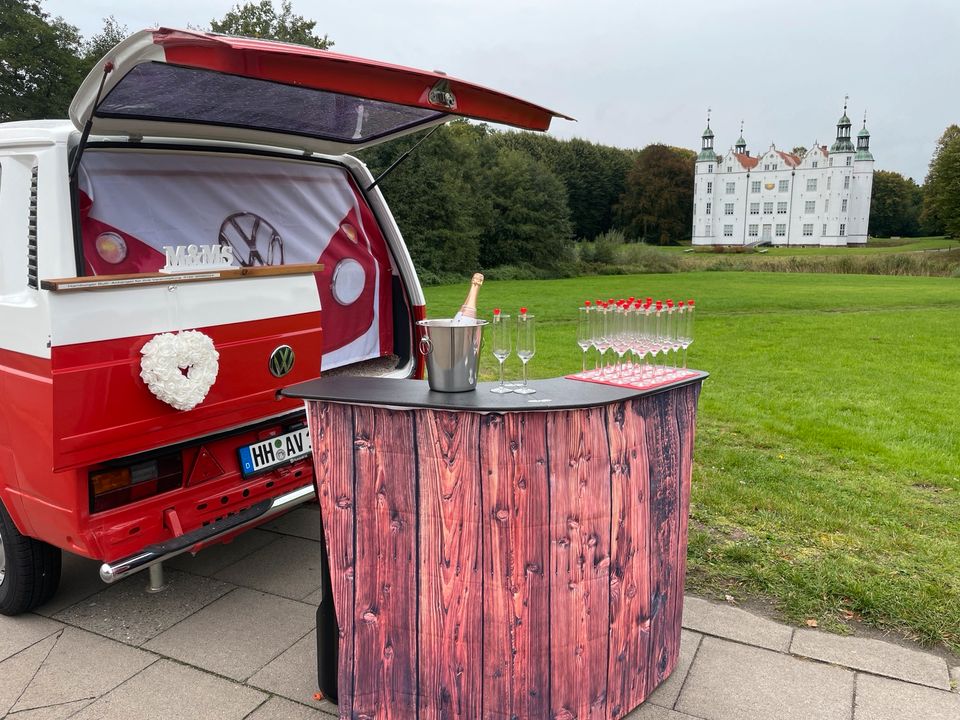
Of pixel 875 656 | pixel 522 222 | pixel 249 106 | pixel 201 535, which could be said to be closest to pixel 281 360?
pixel 201 535

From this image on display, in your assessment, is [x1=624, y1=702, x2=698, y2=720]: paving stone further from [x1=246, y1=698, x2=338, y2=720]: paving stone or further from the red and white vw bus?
the red and white vw bus

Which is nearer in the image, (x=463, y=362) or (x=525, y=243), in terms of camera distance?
(x=463, y=362)

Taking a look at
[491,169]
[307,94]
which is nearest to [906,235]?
[491,169]

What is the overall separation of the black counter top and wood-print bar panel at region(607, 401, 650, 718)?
0.13 metres

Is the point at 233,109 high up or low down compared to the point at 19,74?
down

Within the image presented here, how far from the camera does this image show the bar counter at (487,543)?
2322 millimetres

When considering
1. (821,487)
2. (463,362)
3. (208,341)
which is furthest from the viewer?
(821,487)

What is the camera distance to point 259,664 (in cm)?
300

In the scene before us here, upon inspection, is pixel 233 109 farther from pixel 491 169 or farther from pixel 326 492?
pixel 491 169

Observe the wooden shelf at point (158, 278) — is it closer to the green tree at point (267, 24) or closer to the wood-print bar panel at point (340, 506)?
the wood-print bar panel at point (340, 506)

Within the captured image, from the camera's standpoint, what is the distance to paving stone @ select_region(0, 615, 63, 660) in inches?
123

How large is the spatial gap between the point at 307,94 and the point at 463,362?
1.65m

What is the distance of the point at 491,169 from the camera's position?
34.8 meters

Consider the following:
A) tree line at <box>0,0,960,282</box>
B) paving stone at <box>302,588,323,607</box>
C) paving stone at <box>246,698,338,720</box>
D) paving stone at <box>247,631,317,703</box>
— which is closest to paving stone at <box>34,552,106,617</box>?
paving stone at <box>302,588,323,607</box>
